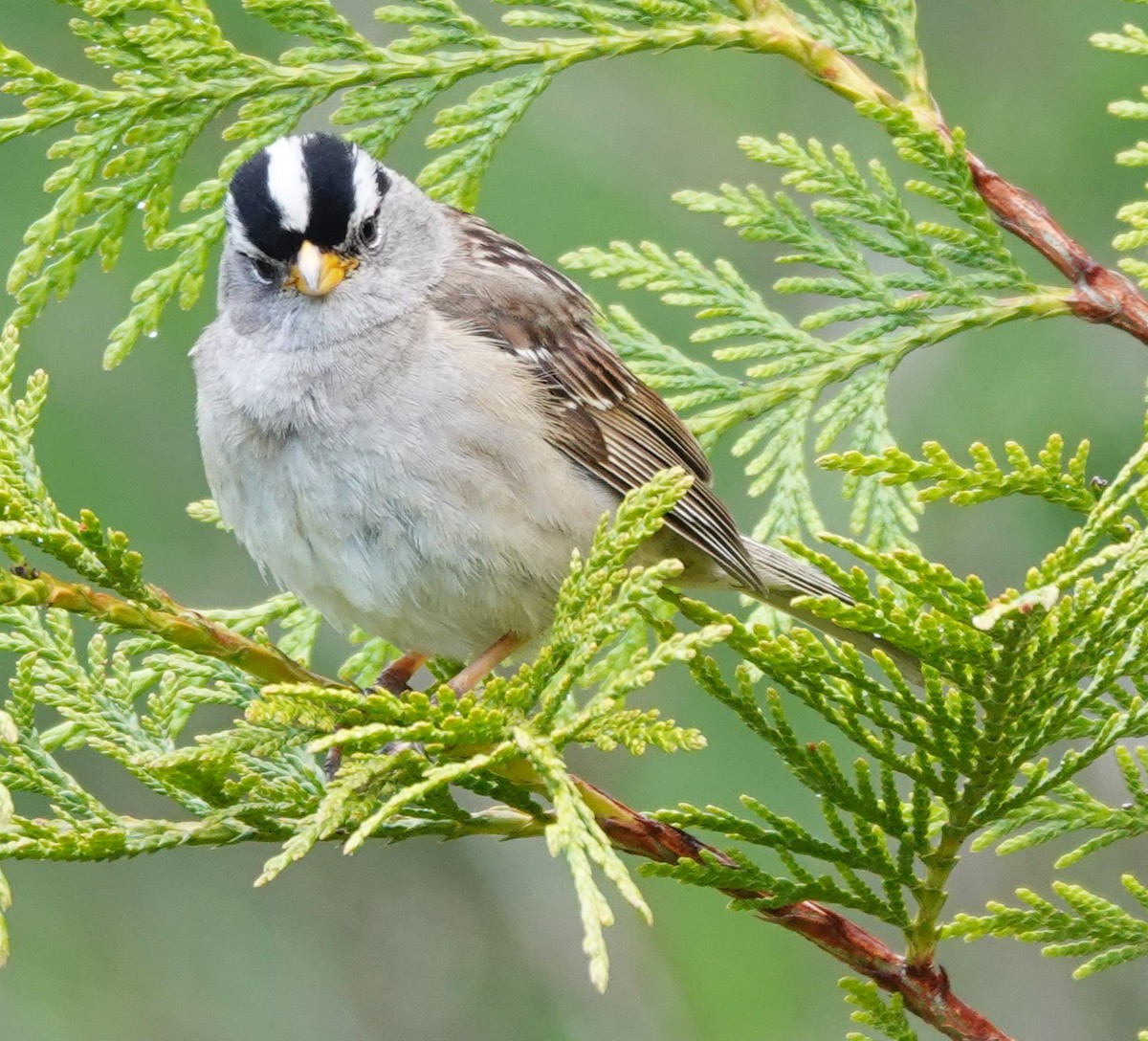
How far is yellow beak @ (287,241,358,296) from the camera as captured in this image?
2355 mm

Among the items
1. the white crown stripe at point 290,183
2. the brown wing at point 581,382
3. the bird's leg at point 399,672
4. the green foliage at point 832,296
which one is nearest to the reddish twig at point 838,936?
the green foliage at point 832,296

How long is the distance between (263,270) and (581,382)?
0.53m

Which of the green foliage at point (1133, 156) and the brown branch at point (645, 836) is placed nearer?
the brown branch at point (645, 836)

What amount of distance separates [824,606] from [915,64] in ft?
3.47

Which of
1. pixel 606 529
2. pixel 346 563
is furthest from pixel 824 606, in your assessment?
pixel 346 563

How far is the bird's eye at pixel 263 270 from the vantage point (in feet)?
8.00

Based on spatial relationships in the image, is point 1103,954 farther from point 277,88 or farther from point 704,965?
point 704,965

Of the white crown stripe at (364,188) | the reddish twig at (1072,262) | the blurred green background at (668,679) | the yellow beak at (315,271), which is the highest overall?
the reddish twig at (1072,262)

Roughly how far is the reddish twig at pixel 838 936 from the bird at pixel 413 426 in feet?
2.16

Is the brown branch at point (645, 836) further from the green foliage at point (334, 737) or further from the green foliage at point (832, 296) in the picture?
the green foliage at point (832, 296)

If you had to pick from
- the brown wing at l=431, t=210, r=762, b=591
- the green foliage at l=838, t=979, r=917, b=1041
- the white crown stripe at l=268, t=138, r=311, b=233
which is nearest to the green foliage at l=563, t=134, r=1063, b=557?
the brown wing at l=431, t=210, r=762, b=591

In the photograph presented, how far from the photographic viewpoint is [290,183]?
2340 millimetres

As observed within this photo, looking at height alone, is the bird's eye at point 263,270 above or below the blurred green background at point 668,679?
above

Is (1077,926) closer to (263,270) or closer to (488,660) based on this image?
(488,660)
